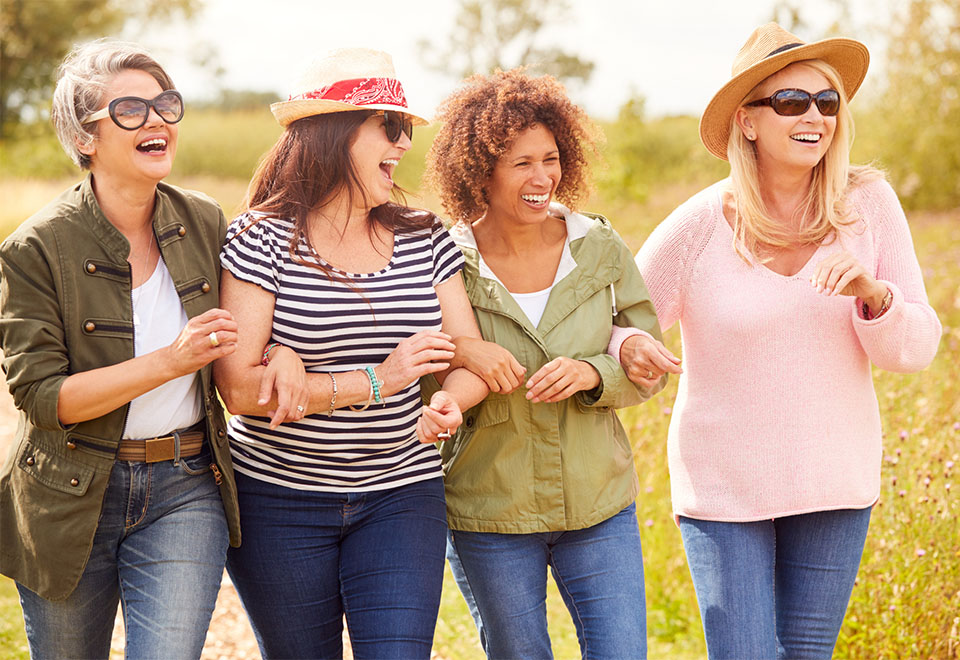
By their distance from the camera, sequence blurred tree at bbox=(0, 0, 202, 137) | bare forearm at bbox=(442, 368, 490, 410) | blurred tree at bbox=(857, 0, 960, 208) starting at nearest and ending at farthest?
bare forearm at bbox=(442, 368, 490, 410) → blurred tree at bbox=(857, 0, 960, 208) → blurred tree at bbox=(0, 0, 202, 137)

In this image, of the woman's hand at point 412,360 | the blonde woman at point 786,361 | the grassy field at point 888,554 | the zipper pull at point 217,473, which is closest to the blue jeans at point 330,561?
the zipper pull at point 217,473

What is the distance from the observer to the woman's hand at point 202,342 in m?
2.44

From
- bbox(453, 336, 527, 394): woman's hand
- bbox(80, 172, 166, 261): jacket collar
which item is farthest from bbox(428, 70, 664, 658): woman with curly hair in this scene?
bbox(80, 172, 166, 261): jacket collar

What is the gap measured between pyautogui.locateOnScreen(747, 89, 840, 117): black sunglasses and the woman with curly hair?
640 millimetres

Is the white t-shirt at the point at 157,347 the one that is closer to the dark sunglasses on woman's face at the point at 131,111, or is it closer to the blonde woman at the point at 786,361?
the dark sunglasses on woman's face at the point at 131,111

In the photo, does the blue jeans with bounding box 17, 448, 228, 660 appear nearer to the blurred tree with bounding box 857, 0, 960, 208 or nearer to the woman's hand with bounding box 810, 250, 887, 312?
the woman's hand with bounding box 810, 250, 887, 312

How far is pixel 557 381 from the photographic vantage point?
9.34 ft

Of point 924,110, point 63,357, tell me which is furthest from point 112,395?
point 924,110

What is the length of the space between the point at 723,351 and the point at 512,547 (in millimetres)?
889

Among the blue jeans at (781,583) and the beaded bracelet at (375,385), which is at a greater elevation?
the beaded bracelet at (375,385)

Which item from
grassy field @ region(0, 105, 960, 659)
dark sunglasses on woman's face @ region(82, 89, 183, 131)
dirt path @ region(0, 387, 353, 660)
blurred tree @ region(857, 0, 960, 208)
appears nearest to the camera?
dark sunglasses on woman's face @ region(82, 89, 183, 131)

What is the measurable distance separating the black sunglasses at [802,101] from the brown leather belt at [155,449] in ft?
6.74

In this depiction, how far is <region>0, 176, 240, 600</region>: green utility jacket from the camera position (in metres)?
2.52

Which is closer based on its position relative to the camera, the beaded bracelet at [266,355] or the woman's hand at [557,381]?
the beaded bracelet at [266,355]
